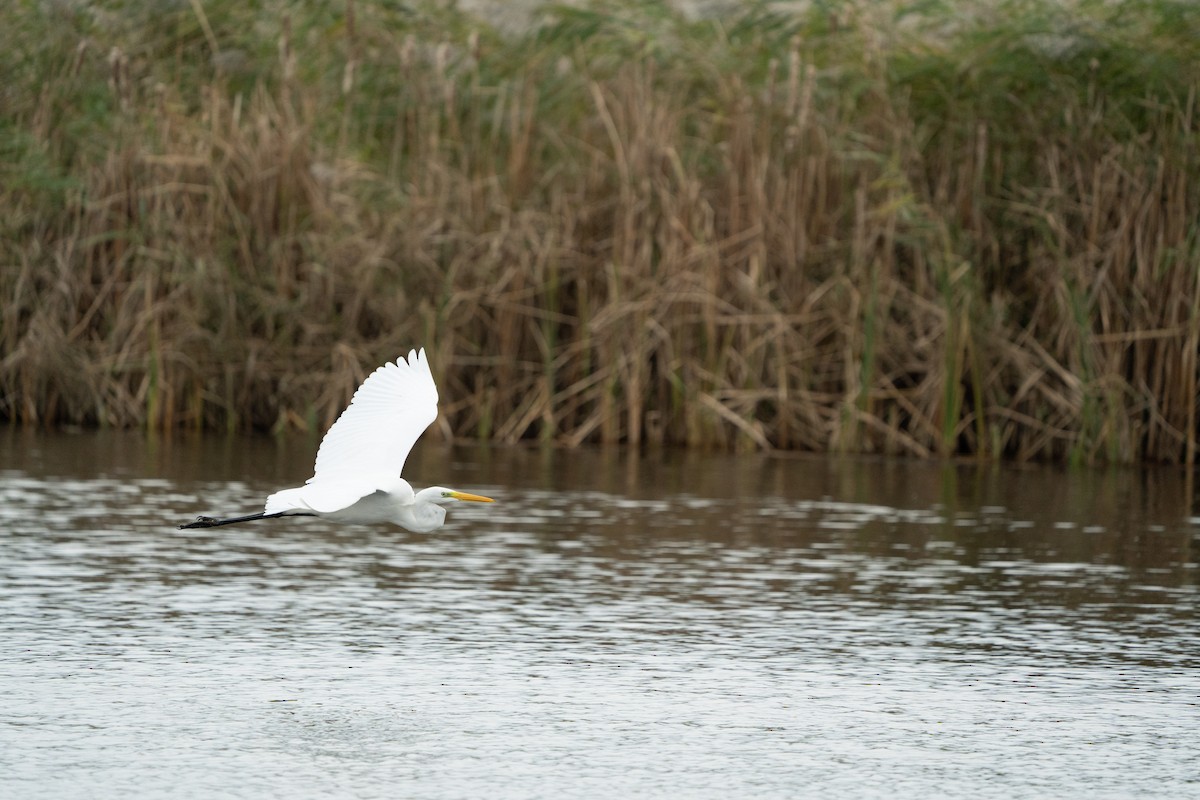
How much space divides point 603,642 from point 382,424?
1.03m

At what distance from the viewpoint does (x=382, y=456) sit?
6723 millimetres

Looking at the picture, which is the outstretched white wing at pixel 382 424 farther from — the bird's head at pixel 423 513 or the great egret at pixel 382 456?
the bird's head at pixel 423 513

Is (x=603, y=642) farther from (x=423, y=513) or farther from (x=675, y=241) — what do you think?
(x=675, y=241)

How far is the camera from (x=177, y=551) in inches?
338

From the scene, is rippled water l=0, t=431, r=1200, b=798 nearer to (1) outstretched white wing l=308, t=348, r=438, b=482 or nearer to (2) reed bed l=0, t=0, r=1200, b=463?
(1) outstretched white wing l=308, t=348, r=438, b=482

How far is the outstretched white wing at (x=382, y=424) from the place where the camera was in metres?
6.72

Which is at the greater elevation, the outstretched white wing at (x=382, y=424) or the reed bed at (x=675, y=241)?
the reed bed at (x=675, y=241)

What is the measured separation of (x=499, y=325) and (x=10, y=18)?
4.48 meters

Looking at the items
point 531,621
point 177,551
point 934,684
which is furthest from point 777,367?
point 934,684

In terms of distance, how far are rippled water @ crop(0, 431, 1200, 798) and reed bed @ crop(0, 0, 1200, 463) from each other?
1.58 meters

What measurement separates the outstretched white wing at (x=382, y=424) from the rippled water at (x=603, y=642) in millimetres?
518

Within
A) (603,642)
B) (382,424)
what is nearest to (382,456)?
(382,424)

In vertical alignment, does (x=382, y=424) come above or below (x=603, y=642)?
above

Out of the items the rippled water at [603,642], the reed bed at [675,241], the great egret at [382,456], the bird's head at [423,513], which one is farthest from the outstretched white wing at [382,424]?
the reed bed at [675,241]
